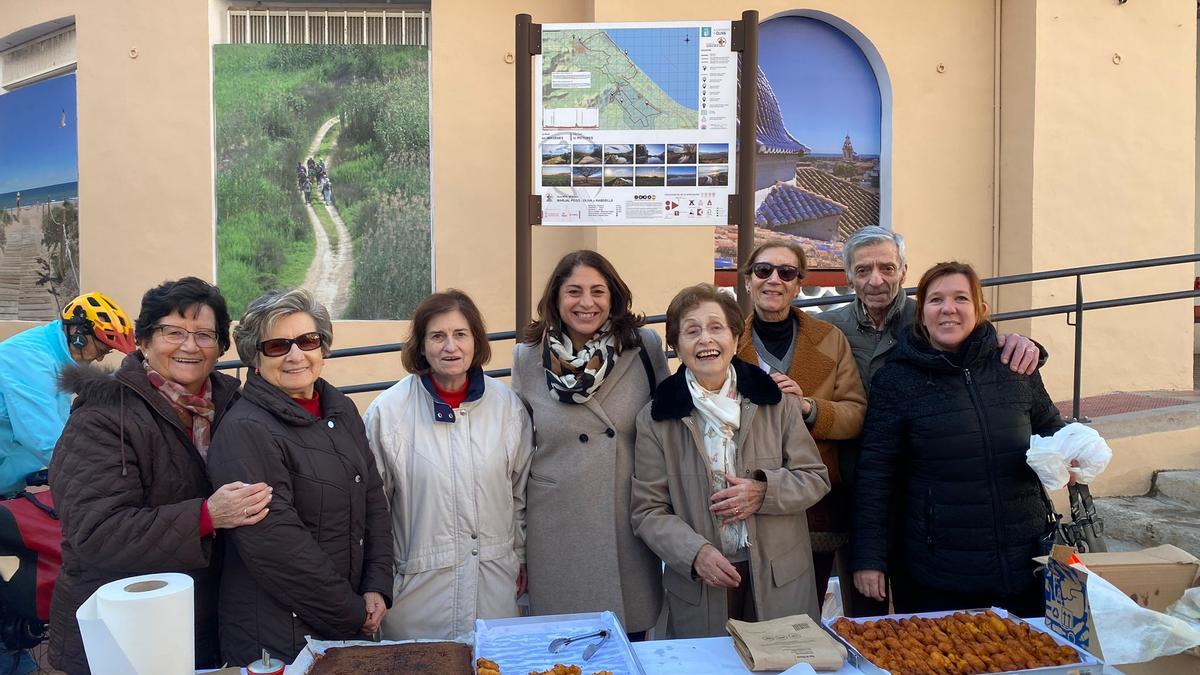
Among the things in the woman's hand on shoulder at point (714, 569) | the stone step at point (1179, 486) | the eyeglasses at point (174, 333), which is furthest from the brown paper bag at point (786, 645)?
the stone step at point (1179, 486)

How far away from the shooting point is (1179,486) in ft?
18.6

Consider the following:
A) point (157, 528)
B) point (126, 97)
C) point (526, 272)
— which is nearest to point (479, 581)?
point (157, 528)

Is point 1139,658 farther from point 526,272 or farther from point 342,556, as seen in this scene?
point 526,272

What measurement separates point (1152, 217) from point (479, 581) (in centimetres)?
701

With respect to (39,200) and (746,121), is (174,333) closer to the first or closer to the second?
(746,121)

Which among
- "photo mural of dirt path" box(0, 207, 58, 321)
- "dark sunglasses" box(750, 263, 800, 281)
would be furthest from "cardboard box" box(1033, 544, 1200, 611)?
"photo mural of dirt path" box(0, 207, 58, 321)

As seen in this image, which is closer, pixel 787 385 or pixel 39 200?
pixel 787 385

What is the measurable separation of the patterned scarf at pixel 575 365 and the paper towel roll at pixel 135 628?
4.82ft

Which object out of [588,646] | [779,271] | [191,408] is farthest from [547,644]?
[779,271]

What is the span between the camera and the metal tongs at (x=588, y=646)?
242 centimetres

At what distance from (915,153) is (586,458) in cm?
572

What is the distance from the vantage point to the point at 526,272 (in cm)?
488

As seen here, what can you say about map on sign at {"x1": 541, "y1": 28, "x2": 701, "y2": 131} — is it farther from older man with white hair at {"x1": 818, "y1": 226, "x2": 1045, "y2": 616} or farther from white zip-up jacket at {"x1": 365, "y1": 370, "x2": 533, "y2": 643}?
white zip-up jacket at {"x1": 365, "y1": 370, "x2": 533, "y2": 643}

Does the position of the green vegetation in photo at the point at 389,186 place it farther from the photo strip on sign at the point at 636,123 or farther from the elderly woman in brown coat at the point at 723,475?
the elderly woman in brown coat at the point at 723,475
